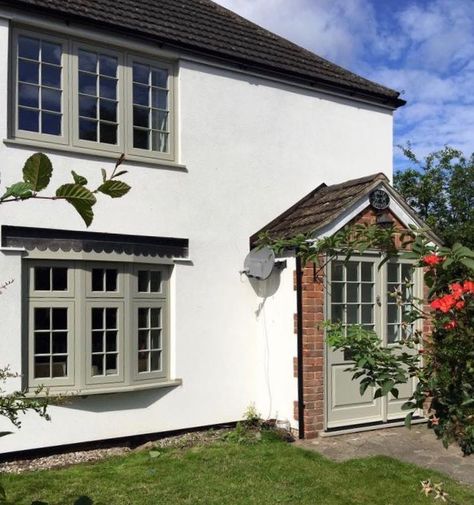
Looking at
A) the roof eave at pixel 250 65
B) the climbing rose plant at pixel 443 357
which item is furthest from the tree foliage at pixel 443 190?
the climbing rose plant at pixel 443 357

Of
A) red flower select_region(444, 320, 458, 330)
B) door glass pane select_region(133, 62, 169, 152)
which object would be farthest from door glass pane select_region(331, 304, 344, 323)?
red flower select_region(444, 320, 458, 330)

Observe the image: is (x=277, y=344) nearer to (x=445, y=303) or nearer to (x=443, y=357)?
(x=443, y=357)

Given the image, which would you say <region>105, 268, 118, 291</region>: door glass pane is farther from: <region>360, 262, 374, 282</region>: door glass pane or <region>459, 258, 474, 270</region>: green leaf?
<region>459, 258, 474, 270</region>: green leaf

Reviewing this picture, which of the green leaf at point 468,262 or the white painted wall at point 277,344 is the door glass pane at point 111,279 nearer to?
the white painted wall at point 277,344

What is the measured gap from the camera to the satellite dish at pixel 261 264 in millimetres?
7723

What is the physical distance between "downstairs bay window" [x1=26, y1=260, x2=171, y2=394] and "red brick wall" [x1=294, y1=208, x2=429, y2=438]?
183 cm

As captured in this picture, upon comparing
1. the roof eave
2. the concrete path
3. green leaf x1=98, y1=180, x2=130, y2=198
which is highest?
the roof eave

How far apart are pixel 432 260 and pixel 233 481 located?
13.5 ft

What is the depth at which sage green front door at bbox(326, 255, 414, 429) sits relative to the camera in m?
7.80

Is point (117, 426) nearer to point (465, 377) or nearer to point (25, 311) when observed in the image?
point (25, 311)

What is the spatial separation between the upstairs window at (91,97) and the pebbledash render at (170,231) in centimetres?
2

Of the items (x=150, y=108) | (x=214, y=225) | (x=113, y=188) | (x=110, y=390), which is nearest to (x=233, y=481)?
(x=110, y=390)

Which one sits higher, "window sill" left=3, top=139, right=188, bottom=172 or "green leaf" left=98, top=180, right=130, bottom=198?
"window sill" left=3, top=139, right=188, bottom=172

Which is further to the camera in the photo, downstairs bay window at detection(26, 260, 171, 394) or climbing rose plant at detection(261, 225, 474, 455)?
downstairs bay window at detection(26, 260, 171, 394)
